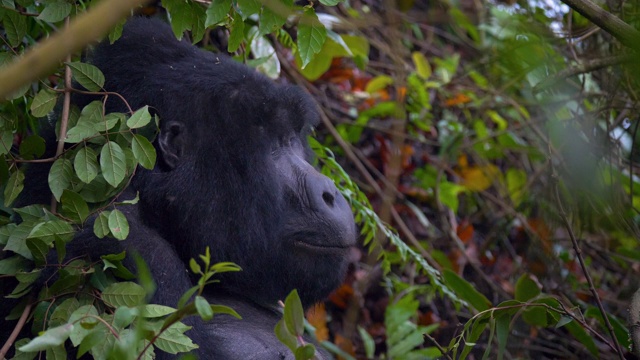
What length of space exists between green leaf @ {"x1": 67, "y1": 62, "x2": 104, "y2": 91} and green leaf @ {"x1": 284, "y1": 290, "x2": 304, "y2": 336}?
96 cm

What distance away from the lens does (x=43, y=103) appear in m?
2.06

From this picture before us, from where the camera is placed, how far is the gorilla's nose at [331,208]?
229cm

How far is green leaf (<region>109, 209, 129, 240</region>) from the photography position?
189 cm

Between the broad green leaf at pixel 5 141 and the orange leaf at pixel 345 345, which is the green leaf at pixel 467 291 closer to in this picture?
the orange leaf at pixel 345 345

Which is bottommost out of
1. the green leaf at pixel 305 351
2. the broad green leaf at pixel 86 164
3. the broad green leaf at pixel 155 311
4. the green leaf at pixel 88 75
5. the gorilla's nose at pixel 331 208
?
the gorilla's nose at pixel 331 208

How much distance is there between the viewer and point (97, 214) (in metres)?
2.00

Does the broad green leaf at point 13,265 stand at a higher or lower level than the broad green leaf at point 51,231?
lower

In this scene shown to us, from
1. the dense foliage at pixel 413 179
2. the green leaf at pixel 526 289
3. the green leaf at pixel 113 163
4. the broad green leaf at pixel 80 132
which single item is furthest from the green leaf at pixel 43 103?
the green leaf at pixel 526 289

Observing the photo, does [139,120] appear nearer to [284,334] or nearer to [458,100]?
[284,334]

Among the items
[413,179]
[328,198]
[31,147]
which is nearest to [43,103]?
[31,147]

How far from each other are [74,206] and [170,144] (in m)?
0.42

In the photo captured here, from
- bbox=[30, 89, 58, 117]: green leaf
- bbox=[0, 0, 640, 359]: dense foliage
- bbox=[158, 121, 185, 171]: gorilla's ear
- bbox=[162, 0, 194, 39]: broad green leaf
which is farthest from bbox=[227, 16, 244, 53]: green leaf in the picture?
bbox=[30, 89, 58, 117]: green leaf

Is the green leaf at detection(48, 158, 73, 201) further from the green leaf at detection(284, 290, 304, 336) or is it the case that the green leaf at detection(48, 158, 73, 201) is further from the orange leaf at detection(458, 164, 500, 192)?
the orange leaf at detection(458, 164, 500, 192)

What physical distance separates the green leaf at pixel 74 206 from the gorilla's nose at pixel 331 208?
671mm
